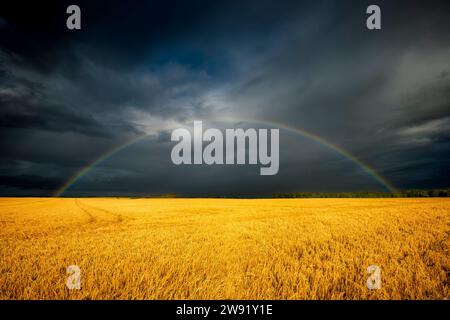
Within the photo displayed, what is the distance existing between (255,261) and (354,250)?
10.7 ft

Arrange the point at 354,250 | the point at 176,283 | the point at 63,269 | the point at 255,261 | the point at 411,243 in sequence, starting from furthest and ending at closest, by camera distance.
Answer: the point at 411,243
the point at 354,250
the point at 255,261
the point at 63,269
the point at 176,283

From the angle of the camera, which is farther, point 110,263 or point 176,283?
point 110,263

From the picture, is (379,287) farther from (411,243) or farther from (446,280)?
(411,243)

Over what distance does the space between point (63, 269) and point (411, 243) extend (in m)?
10.4

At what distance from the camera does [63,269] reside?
5.52 metres

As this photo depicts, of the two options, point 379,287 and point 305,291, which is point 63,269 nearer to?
point 305,291

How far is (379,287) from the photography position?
4105mm

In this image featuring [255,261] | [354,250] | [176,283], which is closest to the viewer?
[176,283]
